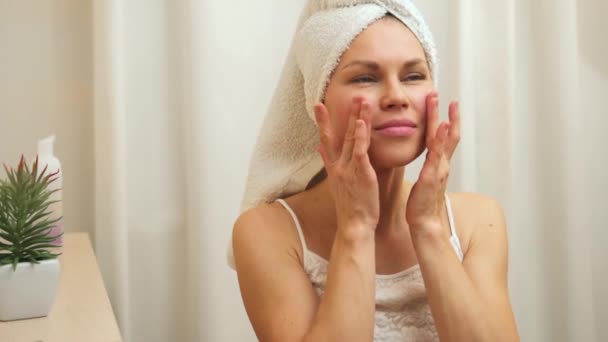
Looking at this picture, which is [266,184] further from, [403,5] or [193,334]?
[193,334]

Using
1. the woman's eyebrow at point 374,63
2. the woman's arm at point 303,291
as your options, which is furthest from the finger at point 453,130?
the woman's arm at point 303,291

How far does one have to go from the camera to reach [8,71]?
1742 mm

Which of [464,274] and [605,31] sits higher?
[605,31]

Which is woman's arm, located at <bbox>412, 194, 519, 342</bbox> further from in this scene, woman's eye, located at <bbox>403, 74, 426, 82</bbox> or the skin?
woman's eye, located at <bbox>403, 74, 426, 82</bbox>

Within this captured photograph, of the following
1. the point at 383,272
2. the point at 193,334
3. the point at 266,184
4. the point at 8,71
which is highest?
the point at 8,71

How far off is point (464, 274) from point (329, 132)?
31 centimetres

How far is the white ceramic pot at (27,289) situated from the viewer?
1.10 metres

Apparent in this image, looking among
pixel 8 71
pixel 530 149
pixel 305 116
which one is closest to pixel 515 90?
pixel 530 149

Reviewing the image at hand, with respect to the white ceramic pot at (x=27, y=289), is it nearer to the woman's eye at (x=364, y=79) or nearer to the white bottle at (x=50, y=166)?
the white bottle at (x=50, y=166)

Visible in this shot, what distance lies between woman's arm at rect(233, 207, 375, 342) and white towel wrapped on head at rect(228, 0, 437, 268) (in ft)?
0.49

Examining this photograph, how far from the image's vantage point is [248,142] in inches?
73.0

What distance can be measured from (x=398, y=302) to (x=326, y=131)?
0.31m

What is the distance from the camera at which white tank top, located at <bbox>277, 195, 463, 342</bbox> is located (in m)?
1.21

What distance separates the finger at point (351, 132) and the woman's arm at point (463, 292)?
0.17 metres
